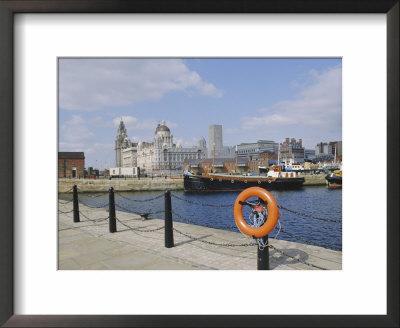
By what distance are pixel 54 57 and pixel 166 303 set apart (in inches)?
124

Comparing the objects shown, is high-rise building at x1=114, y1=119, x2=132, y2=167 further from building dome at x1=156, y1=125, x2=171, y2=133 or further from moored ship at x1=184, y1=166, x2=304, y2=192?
moored ship at x1=184, y1=166, x2=304, y2=192

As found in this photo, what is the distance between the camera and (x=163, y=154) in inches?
3105

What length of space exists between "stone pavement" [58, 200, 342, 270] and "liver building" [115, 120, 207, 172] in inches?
2839

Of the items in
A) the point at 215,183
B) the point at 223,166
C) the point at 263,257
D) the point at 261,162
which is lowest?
the point at 215,183

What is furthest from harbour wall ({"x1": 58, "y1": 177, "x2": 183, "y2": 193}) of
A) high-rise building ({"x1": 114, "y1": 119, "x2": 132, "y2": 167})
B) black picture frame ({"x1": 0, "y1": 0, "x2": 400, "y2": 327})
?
high-rise building ({"x1": 114, "y1": 119, "x2": 132, "y2": 167})

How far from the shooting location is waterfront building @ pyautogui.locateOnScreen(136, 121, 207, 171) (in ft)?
258

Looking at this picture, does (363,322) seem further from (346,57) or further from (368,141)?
(346,57)

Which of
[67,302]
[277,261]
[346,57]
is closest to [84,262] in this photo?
[67,302]

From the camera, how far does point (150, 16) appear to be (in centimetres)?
302

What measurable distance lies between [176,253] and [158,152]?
76.1m

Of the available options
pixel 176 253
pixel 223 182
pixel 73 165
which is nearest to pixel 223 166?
pixel 223 182

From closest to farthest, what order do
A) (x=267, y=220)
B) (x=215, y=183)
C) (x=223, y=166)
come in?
(x=267, y=220) → (x=215, y=183) → (x=223, y=166)

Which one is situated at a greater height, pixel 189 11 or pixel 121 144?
pixel 121 144

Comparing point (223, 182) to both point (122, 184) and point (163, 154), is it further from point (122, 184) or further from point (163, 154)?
point (163, 154)
